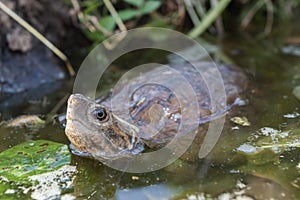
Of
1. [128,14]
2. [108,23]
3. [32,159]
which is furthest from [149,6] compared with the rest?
[32,159]

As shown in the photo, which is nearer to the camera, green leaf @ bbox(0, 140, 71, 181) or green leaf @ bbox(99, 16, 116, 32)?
green leaf @ bbox(0, 140, 71, 181)

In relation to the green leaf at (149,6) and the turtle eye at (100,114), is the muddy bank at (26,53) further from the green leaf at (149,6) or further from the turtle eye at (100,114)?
the turtle eye at (100,114)

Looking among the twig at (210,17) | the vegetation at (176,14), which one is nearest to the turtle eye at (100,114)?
the vegetation at (176,14)

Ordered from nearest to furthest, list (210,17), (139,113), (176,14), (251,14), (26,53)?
(139,113) < (26,53) < (210,17) < (176,14) < (251,14)

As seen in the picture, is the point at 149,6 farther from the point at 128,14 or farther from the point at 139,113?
the point at 139,113

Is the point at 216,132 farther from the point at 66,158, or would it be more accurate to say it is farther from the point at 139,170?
the point at 66,158

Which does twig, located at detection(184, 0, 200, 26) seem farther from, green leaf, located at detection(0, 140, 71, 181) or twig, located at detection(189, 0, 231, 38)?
green leaf, located at detection(0, 140, 71, 181)

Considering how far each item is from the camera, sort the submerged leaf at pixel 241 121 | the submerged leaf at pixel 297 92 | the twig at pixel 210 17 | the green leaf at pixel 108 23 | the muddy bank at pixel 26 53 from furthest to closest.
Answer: the twig at pixel 210 17 < the green leaf at pixel 108 23 < the muddy bank at pixel 26 53 < the submerged leaf at pixel 297 92 < the submerged leaf at pixel 241 121

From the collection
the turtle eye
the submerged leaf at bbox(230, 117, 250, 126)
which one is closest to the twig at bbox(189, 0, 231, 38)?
the submerged leaf at bbox(230, 117, 250, 126)
